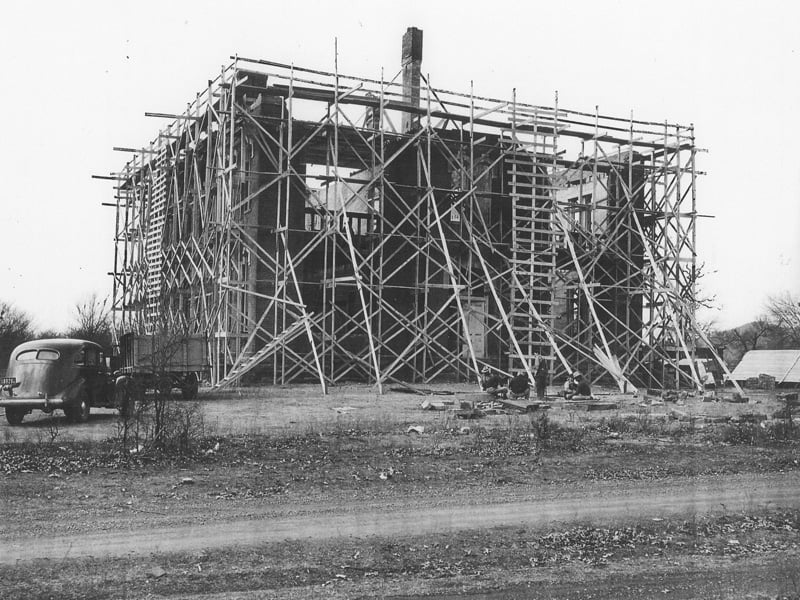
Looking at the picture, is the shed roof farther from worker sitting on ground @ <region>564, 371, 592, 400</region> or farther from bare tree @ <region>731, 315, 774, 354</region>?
bare tree @ <region>731, 315, 774, 354</region>

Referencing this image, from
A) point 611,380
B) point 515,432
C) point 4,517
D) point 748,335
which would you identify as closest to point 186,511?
point 4,517

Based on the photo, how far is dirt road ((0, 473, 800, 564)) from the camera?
25.4 feet

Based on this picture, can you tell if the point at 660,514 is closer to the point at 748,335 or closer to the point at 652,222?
the point at 652,222

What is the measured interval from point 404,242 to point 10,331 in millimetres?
26784

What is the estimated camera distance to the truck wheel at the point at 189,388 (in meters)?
20.4

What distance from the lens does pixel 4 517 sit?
8656mm

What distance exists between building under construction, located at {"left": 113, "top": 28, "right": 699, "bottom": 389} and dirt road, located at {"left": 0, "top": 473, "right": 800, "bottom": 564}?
13352 millimetres

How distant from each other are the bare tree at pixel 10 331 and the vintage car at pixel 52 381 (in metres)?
20.5

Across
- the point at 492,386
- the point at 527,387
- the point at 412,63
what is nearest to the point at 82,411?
the point at 492,386

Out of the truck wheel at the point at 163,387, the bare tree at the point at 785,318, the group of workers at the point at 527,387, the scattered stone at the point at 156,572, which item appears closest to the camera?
the scattered stone at the point at 156,572

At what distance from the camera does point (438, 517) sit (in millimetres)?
9125

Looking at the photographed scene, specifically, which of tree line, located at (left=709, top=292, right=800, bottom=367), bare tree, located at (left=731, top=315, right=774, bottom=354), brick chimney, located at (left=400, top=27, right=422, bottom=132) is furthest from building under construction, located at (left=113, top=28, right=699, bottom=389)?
bare tree, located at (left=731, top=315, right=774, bottom=354)

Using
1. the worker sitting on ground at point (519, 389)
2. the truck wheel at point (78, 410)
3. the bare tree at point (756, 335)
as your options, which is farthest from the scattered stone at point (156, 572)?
the bare tree at point (756, 335)

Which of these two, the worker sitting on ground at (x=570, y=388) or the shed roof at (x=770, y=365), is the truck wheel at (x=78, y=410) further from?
the shed roof at (x=770, y=365)
